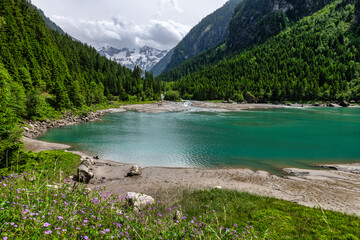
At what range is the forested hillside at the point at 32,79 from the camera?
2951 cm

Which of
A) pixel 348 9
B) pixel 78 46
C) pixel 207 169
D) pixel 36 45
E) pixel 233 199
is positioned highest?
pixel 348 9

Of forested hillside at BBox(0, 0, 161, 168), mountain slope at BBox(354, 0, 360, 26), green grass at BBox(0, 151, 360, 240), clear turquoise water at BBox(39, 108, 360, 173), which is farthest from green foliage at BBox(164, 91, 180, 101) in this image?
mountain slope at BBox(354, 0, 360, 26)

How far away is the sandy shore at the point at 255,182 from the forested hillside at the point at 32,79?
1026 cm

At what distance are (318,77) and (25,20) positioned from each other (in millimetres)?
203640

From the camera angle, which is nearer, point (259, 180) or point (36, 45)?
point (259, 180)

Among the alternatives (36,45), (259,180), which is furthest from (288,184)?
(36,45)

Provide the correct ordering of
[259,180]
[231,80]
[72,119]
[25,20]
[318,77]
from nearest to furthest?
[259,180]
[72,119]
[25,20]
[318,77]
[231,80]

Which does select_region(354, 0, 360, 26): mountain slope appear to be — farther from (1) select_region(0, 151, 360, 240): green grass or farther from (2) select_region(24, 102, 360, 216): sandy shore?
(1) select_region(0, 151, 360, 240): green grass

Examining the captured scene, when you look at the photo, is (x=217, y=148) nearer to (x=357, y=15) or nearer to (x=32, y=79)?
(x=32, y=79)

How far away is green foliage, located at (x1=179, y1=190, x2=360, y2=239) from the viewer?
9281mm

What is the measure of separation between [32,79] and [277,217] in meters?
82.1

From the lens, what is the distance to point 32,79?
208ft

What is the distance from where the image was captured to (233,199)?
552 inches

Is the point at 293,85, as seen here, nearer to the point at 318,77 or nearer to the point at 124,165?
the point at 318,77
